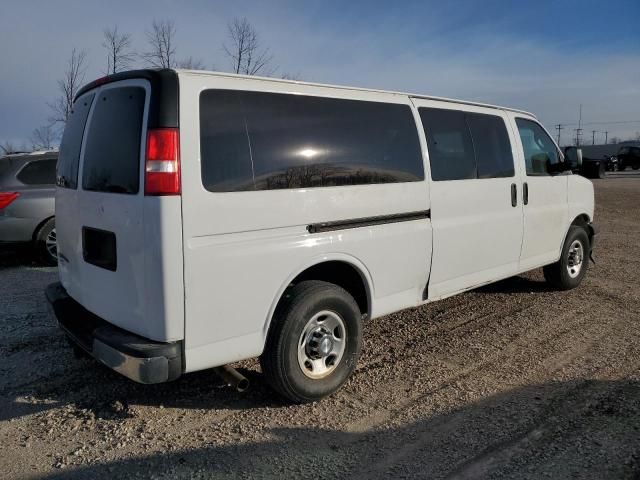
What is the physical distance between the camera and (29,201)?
310 inches

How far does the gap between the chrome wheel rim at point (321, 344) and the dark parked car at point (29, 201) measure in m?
5.86

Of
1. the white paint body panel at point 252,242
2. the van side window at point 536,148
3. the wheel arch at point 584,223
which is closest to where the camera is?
the white paint body panel at point 252,242

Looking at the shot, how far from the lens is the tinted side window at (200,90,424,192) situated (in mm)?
3168

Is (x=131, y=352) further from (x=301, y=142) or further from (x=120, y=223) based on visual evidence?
(x=301, y=142)

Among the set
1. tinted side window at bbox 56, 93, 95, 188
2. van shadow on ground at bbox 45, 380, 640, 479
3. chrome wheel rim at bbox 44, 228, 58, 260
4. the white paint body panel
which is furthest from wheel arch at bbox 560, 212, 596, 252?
chrome wheel rim at bbox 44, 228, 58, 260

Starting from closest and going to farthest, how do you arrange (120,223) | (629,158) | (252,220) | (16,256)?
1. (120,223)
2. (252,220)
3. (16,256)
4. (629,158)

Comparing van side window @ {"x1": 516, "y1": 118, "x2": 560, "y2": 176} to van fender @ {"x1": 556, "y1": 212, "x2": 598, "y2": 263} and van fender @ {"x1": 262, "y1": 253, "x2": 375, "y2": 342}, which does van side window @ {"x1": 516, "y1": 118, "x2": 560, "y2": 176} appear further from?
van fender @ {"x1": 262, "y1": 253, "x2": 375, "y2": 342}

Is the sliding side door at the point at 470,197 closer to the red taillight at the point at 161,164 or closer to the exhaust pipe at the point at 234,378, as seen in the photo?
the exhaust pipe at the point at 234,378

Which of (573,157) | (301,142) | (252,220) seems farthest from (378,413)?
(573,157)

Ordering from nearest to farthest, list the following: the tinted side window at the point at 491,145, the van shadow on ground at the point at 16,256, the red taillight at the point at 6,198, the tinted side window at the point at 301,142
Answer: the tinted side window at the point at 301,142 < the tinted side window at the point at 491,145 < the red taillight at the point at 6,198 < the van shadow on ground at the point at 16,256

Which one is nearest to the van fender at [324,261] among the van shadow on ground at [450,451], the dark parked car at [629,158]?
the van shadow on ground at [450,451]

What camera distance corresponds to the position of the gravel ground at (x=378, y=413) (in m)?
3.01

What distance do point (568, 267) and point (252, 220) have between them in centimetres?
474

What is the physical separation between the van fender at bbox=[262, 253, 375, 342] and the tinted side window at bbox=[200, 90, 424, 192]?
1.59 feet
